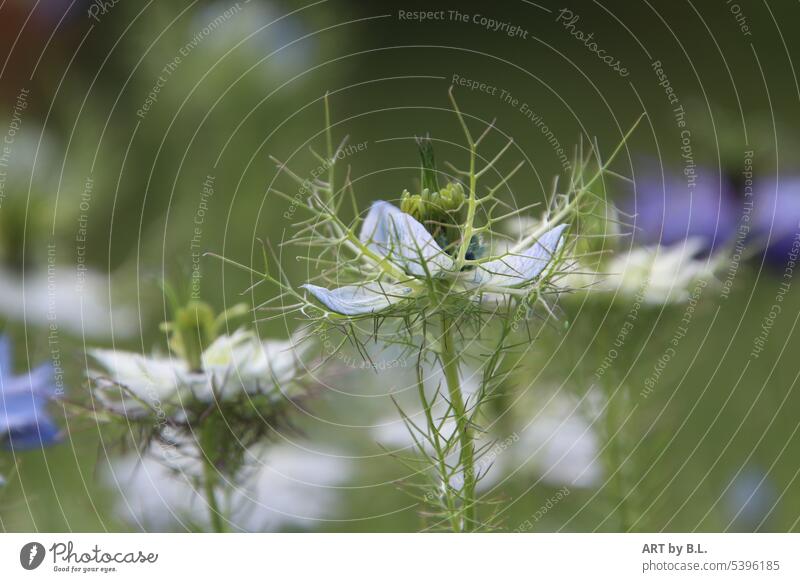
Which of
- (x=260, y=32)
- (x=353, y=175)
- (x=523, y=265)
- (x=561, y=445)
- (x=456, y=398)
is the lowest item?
(x=561, y=445)

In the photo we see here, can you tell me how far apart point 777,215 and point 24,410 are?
0.99 metres

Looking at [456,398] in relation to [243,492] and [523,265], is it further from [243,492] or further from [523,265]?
[243,492]

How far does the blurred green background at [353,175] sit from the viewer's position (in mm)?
1261

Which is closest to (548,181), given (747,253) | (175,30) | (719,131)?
(719,131)

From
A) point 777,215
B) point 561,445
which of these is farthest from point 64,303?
point 777,215

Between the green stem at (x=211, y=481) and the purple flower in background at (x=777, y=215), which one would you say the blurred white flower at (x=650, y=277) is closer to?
the purple flower in background at (x=777, y=215)

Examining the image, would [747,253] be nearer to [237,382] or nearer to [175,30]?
[237,382]

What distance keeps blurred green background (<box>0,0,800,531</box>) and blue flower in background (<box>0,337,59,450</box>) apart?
0.05 m

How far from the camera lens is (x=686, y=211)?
52.2 inches

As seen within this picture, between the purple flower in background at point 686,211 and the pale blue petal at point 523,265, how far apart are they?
0.47 meters

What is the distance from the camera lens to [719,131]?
1436 mm

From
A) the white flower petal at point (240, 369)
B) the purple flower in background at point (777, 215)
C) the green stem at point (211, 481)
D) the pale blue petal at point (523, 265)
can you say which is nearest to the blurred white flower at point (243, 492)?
the green stem at point (211, 481)

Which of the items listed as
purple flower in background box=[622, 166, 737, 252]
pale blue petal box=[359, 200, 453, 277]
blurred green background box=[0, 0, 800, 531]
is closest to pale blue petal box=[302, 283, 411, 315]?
pale blue petal box=[359, 200, 453, 277]
